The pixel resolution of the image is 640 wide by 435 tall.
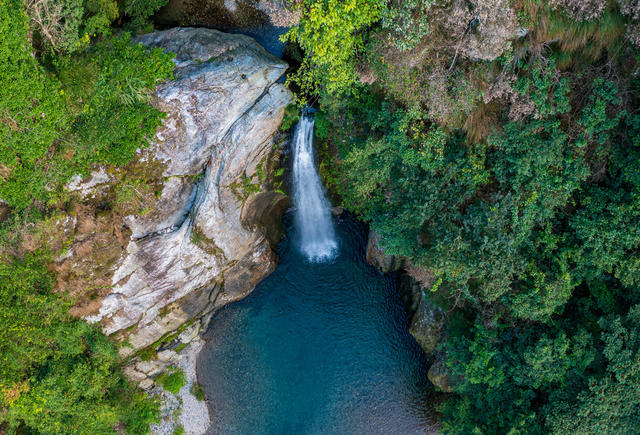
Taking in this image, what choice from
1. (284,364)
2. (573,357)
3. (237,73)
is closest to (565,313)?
(573,357)

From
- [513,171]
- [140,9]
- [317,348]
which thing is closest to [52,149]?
[140,9]

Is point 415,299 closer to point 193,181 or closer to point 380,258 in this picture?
point 380,258

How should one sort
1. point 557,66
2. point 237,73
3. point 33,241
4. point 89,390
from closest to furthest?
point 557,66, point 33,241, point 237,73, point 89,390

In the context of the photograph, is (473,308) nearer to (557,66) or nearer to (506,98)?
(506,98)

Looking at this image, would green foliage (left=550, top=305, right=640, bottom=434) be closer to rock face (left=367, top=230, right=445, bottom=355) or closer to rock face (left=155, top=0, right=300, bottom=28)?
rock face (left=367, top=230, right=445, bottom=355)

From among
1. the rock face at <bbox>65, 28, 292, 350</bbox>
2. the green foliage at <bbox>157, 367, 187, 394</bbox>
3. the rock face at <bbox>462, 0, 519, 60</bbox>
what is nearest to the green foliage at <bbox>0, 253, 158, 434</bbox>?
the rock face at <bbox>65, 28, 292, 350</bbox>

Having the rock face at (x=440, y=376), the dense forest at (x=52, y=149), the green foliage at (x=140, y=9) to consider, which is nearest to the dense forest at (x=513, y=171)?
the rock face at (x=440, y=376)
